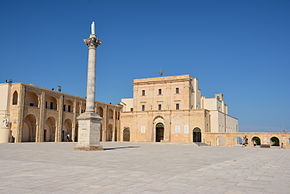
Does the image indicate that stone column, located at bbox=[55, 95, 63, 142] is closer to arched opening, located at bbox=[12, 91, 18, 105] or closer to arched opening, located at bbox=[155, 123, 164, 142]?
arched opening, located at bbox=[12, 91, 18, 105]

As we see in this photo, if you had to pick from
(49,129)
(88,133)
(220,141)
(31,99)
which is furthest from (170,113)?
(88,133)

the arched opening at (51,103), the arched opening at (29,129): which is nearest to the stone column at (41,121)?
the arched opening at (29,129)

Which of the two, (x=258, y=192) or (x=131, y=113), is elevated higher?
(x=131, y=113)

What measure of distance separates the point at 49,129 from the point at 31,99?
17.5 feet

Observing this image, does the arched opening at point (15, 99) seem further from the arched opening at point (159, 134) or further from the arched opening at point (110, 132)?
the arched opening at point (159, 134)

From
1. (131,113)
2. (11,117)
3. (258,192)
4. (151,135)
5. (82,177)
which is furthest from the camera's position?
(131,113)

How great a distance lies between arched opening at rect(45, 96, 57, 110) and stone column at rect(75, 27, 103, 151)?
20.3 metres

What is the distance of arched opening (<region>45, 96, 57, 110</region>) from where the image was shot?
3931 cm

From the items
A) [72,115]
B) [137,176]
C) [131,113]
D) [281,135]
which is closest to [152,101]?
[131,113]

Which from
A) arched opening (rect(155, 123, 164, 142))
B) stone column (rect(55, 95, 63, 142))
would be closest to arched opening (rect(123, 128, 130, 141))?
arched opening (rect(155, 123, 164, 142))

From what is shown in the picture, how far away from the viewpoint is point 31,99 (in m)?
36.9

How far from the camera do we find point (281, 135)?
35031 mm

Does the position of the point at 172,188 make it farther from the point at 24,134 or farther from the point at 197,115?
the point at 197,115

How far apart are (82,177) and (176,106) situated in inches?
1647
